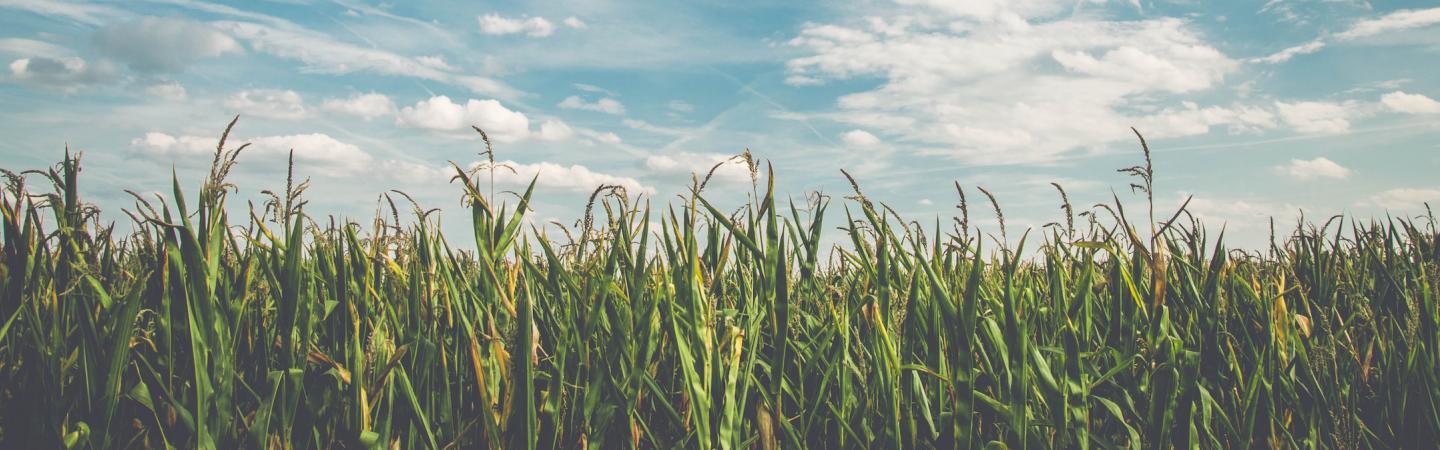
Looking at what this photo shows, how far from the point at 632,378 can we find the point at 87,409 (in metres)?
1.49

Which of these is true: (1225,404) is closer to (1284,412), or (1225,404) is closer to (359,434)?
(1284,412)

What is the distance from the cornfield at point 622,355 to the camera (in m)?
2.30

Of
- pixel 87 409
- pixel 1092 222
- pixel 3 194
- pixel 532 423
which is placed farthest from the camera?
pixel 1092 222

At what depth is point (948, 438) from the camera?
248 centimetres

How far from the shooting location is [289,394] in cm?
230

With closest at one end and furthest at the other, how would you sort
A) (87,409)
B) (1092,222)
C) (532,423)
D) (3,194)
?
(532,423)
(87,409)
(3,194)
(1092,222)

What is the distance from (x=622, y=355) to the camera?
248cm

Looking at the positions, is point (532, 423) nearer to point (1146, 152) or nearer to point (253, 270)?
point (253, 270)

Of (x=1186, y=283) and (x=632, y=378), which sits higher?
(x=1186, y=283)

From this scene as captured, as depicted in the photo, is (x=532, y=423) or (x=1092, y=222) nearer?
(x=532, y=423)

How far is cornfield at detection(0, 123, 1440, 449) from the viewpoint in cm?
230

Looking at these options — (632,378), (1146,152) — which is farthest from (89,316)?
(1146,152)

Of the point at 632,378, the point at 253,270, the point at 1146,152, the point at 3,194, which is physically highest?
the point at 1146,152

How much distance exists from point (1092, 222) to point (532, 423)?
9.50 feet
